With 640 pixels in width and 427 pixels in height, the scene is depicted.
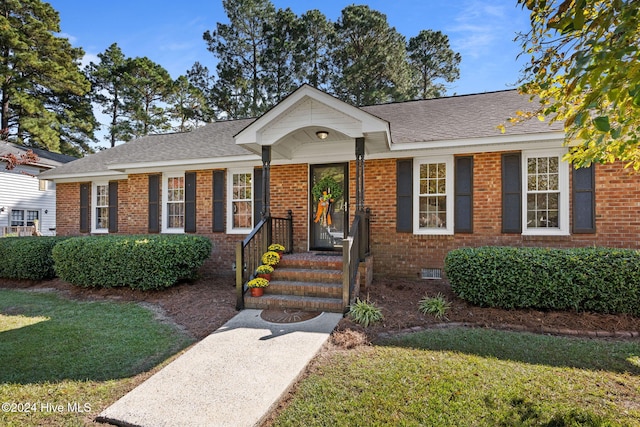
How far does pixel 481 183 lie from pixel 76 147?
31417 mm

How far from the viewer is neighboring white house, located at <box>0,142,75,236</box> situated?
16516 millimetres

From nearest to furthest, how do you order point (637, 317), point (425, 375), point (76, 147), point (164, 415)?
point (164, 415)
point (425, 375)
point (637, 317)
point (76, 147)

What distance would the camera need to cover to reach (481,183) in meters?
7.06

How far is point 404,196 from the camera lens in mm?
7496

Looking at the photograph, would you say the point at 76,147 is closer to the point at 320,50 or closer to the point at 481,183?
the point at 320,50

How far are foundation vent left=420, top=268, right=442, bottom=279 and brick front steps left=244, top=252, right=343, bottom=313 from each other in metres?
2.18

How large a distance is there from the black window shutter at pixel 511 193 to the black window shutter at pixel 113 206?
11.1 metres

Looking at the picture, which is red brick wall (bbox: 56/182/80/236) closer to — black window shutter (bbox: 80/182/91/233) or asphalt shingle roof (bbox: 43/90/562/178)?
black window shutter (bbox: 80/182/91/233)

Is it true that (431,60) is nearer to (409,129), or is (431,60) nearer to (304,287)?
(409,129)

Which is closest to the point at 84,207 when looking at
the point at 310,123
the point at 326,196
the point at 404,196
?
the point at 326,196

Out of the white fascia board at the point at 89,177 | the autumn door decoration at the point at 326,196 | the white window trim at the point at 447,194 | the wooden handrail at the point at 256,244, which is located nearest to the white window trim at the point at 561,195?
the white window trim at the point at 447,194

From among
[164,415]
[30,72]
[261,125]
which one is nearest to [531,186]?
[261,125]

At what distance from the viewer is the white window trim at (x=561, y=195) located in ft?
21.5

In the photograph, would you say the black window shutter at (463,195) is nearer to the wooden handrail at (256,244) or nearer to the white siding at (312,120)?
the white siding at (312,120)
